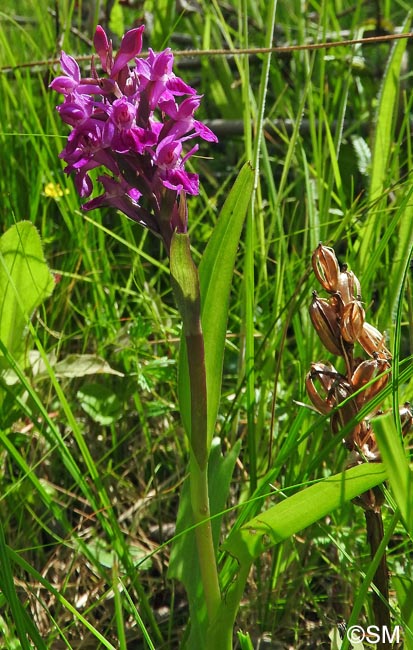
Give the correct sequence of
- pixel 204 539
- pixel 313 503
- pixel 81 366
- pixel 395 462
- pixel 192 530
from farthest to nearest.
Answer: pixel 81 366 < pixel 192 530 < pixel 204 539 < pixel 313 503 < pixel 395 462

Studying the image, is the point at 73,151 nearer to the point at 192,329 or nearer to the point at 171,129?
the point at 171,129

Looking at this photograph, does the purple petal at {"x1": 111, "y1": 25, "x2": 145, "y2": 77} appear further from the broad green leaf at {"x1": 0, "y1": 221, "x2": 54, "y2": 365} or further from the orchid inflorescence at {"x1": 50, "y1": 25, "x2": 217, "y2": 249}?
the broad green leaf at {"x1": 0, "y1": 221, "x2": 54, "y2": 365}

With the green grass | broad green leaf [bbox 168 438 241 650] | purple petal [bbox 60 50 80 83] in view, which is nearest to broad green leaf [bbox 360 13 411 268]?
the green grass

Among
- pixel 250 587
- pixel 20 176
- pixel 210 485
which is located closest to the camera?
pixel 210 485

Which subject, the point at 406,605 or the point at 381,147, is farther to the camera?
the point at 381,147

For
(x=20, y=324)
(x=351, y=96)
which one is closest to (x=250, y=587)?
(x=20, y=324)

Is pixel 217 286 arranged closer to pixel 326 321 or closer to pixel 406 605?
pixel 326 321

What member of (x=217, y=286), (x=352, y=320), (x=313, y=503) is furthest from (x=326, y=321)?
(x=313, y=503)
